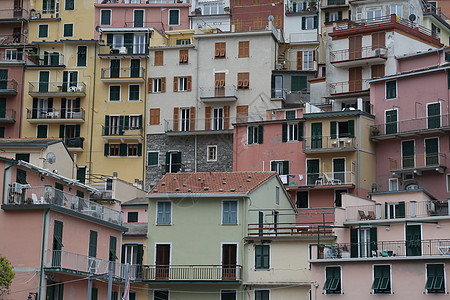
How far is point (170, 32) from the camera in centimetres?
8781

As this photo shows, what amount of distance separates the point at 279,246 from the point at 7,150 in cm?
1812

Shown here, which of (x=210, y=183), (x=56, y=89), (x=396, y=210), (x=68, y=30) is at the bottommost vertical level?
(x=396, y=210)

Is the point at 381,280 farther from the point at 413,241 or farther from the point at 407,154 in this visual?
the point at 407,154

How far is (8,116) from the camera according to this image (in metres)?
82.9

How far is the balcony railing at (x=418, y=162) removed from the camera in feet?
218

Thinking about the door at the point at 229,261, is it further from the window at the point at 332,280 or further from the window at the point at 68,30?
the window at the point at 68,30

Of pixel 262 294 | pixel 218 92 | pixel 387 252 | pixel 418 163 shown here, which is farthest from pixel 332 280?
pixel 218 92

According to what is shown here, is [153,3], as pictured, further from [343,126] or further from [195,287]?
[195,287]

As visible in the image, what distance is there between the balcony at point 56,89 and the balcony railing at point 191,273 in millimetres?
28862

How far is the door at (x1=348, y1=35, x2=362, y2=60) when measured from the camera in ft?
249

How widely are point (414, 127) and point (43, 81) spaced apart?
1398 inches

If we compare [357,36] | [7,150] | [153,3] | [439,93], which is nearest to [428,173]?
[439,93]

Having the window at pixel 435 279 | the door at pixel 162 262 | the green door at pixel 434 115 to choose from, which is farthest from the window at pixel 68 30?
the window at pixel 435 279

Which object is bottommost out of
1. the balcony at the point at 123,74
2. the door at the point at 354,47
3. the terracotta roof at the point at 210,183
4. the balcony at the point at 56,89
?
the terracotta roof at the point at 210,183
